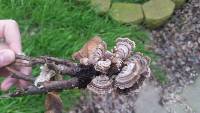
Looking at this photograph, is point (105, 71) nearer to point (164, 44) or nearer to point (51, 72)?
point (51, 72)

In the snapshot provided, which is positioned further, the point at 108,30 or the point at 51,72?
the point at 108,30

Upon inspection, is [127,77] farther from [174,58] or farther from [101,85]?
[174,58]

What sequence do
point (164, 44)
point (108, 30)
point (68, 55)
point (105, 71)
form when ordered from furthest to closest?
point (164, 44) < point (108, 30) < point (68, 55) < point (105, 71)

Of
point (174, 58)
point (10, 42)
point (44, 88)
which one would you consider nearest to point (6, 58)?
point (44, 88)

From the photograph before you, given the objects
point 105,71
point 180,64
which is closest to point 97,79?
point 105,71

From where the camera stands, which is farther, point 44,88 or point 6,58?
point 6,58

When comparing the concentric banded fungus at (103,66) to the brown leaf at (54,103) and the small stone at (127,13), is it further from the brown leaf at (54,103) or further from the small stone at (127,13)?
the small stone at (127,13)

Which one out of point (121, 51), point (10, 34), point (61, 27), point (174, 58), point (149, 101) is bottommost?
point (149, 101)
